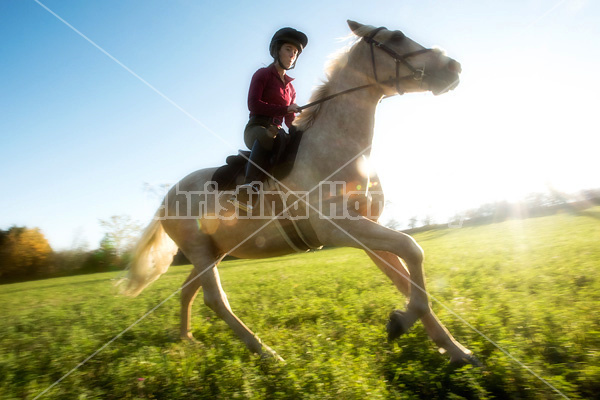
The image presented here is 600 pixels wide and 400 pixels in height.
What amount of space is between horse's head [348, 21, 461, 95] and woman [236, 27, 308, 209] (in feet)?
2.66

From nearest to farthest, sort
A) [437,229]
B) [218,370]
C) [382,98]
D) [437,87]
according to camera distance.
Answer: [218,370]
[437,87]
[382,98]
[437,229]

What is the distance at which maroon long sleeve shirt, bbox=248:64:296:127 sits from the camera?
13.1 ft

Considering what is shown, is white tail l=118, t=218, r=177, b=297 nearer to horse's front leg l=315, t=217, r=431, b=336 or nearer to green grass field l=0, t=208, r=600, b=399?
green grass field l=0, t=208, r=600, b=399

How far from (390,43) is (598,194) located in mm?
36539

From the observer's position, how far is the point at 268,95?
414 centimetres

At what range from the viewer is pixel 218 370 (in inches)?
125

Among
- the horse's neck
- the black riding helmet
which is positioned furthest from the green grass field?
the black riding helmet

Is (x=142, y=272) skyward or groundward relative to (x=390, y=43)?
groundward

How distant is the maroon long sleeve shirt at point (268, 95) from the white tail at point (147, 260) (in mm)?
2789

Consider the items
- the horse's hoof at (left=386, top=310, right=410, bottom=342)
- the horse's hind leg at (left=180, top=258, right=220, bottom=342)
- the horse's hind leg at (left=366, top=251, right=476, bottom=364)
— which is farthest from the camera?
the horse's hind leg at (left=180, top=258, right=220, bottom=342)

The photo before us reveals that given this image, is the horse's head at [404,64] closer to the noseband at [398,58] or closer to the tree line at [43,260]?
the noseband at [398,58]

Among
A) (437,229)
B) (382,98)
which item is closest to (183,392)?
(382,98)

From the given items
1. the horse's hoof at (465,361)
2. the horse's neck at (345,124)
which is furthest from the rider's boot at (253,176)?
the horse's hoof at (465,361)

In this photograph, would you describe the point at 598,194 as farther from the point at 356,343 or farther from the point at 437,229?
the point at 356,343
